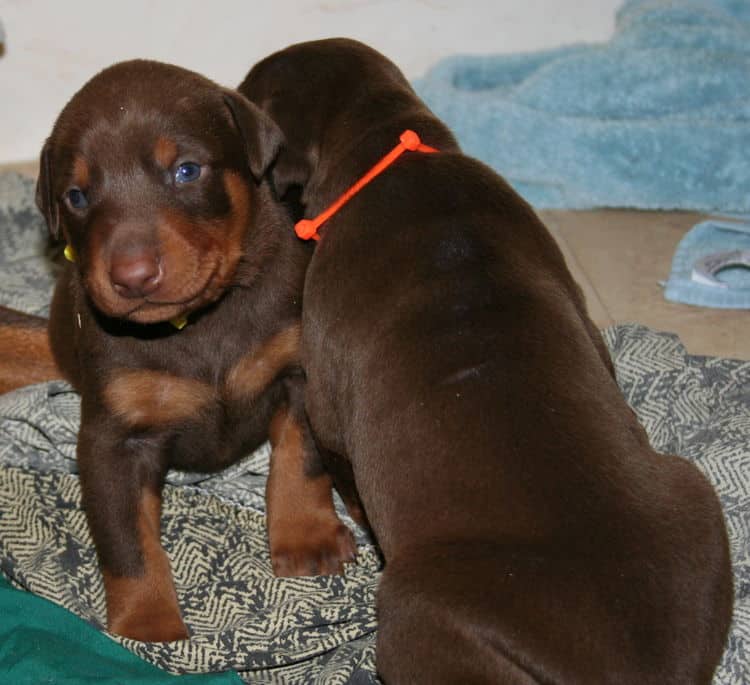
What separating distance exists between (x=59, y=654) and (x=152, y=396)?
701 mm

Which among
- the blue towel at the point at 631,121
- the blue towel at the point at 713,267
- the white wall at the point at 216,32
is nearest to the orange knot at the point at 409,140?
the blue towel at the point at 713,267

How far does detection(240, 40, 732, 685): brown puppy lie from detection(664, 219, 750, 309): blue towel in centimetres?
153

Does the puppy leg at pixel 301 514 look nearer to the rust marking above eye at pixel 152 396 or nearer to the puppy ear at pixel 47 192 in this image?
the rust marking above eye at pixel 152 396

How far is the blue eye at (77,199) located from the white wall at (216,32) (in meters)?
2.75

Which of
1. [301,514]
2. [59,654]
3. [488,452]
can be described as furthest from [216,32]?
[488,452]

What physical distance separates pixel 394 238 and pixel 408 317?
0.25m

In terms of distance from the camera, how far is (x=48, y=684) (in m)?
3.13

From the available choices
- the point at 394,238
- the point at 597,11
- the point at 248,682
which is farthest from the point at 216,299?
the point at 597,11

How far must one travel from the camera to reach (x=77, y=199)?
3.24 meters

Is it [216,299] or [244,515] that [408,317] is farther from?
[244,515]

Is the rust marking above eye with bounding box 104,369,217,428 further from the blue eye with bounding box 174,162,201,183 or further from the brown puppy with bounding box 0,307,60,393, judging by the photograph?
the brown puppy with bounding box 0,307,60,393

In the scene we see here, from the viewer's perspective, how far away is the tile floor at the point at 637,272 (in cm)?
464

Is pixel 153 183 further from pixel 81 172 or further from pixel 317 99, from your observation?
pixel 317 99

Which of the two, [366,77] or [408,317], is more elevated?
[366,77]
